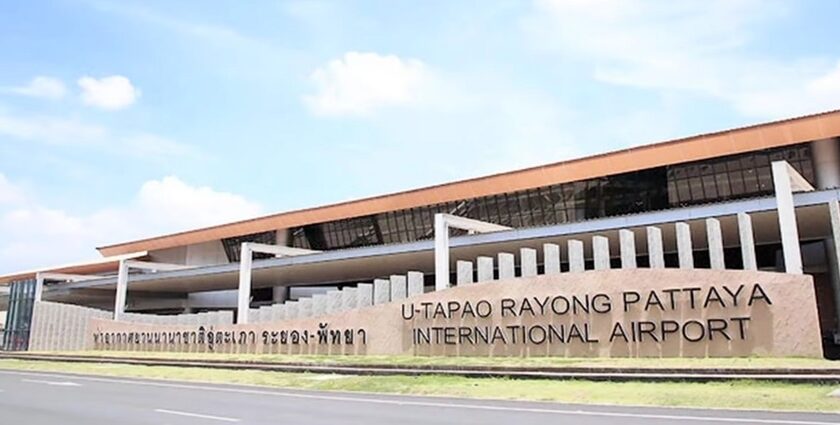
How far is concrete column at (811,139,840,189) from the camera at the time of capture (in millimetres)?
22734

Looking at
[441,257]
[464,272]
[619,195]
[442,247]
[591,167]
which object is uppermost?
[591,167]

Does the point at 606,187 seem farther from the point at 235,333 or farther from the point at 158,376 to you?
the point at 158,376

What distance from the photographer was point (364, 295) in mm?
24688

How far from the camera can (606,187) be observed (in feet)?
89.3

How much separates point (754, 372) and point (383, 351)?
12.2 m

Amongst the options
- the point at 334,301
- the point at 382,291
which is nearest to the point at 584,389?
the point at 382,291

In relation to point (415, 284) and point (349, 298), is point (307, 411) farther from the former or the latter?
point (349, 298)

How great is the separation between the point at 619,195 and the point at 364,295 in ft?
36.6

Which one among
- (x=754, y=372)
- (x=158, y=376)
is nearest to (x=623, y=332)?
(x=754, y=372)

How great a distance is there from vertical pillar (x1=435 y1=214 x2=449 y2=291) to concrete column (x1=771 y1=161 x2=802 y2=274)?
1002 centimetres

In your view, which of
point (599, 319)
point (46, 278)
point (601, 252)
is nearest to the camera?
point (599, 319)

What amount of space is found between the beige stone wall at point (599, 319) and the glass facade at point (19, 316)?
79.7 feet

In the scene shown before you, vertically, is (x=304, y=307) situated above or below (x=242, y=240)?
below

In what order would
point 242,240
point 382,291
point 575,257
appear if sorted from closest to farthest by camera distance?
point 575,257 → point 382,291 → point 242,240
